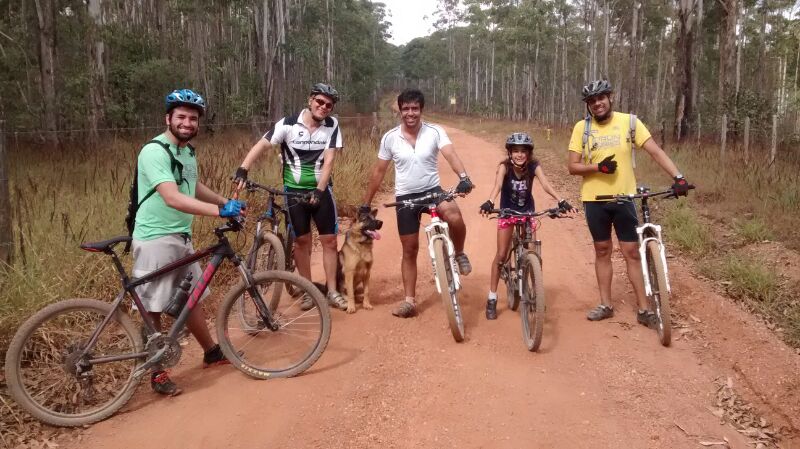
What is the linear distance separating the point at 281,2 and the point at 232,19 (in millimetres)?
14471

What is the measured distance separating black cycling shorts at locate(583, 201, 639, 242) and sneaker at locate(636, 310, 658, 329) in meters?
0.67

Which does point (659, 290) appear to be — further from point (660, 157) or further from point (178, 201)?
point (178, 201)

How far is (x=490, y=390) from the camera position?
378cm

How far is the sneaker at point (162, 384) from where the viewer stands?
371cm

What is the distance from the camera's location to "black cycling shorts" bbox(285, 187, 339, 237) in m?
4.96

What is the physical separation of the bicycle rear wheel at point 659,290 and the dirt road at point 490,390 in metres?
0.16

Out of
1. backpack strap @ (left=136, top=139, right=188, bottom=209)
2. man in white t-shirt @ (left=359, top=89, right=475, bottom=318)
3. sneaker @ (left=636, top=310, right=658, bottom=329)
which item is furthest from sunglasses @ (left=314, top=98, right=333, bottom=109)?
sneaker @ (left=636, top=310, right=658, bottom=329)

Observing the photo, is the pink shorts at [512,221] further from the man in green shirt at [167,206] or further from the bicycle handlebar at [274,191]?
the man in green shirt at [167,206]

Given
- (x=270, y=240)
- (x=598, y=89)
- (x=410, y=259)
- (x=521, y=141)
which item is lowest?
(x=410, y=259)

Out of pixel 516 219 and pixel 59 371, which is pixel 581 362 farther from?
pixel 59 371

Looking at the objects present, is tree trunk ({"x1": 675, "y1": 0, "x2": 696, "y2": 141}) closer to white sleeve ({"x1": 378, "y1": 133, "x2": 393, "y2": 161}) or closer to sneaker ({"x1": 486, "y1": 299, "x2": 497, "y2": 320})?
sneaker ({"x1": 486, "y1": 299, "x2": 497, "y2": 320})

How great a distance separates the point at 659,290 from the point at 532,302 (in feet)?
3.38

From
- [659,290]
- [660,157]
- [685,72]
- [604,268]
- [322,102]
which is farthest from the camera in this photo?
[685,72]

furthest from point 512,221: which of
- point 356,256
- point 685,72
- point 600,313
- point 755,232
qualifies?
point 685,72
